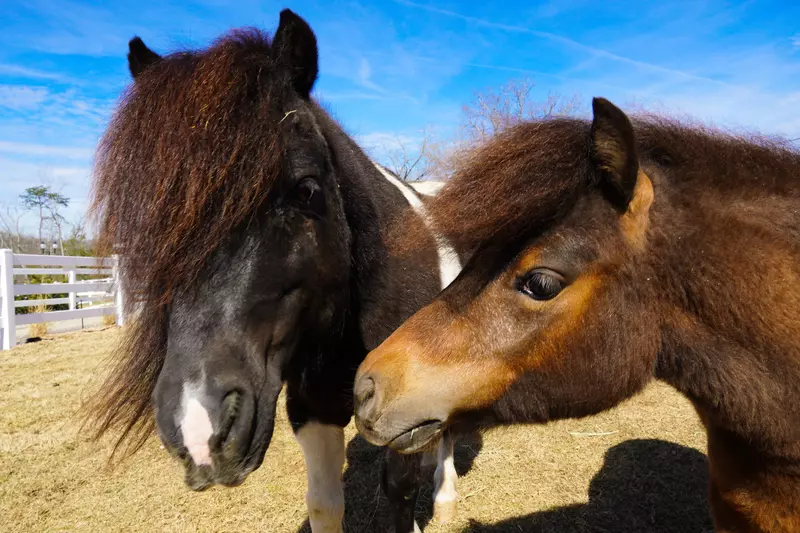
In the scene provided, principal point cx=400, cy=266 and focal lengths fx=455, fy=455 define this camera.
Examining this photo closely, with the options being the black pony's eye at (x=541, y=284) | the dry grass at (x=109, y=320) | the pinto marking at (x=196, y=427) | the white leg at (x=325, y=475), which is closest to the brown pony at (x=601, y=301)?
the black pony's eye at (x=541, y=284)

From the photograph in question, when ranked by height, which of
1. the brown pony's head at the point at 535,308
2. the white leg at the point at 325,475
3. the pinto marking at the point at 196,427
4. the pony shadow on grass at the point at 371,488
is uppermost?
the brown pony's head at the point at 535,308

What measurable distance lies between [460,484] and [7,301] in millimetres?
10415

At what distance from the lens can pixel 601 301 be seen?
1.57 metres

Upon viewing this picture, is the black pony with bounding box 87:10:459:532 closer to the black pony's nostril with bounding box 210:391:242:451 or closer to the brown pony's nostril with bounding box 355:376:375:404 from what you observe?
the black pony's nostril with bounding box 210:391:242:451

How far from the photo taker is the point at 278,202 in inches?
71.4

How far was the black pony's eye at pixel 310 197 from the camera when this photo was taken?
191 cm

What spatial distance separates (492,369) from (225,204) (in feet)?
3.65

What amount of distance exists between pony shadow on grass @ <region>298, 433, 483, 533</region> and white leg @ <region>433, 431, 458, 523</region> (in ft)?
0.30

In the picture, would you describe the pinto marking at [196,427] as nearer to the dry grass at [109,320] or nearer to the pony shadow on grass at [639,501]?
the pony shadow on grass at [639,501]

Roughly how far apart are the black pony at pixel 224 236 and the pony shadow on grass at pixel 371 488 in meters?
1.59

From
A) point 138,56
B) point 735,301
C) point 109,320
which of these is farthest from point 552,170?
point 109,320

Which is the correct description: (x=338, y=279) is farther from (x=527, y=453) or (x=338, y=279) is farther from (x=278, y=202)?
(x=527, y=453)

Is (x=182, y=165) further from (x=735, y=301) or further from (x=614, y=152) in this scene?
(x=735, y=301)

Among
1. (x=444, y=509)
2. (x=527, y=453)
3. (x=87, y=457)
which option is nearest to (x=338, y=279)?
(x=444, y=509)
